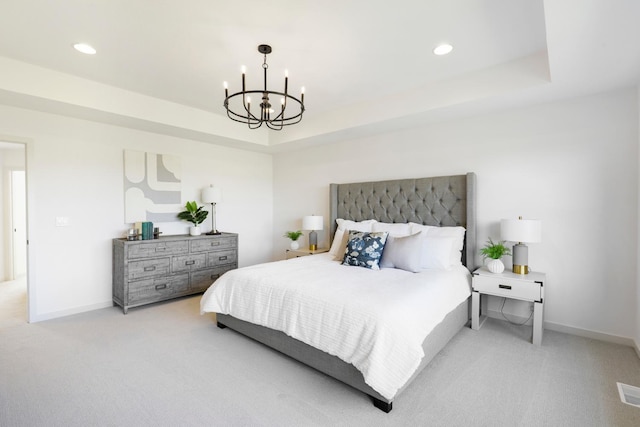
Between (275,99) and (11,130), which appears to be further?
(275,99)

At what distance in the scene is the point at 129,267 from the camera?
3.74 m

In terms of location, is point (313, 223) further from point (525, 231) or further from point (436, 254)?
point (525, 231)

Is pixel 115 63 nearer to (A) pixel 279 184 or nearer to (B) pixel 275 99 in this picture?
(B) pixel 275 99

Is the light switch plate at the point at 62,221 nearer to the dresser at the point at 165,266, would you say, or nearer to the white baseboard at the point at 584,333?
the dresser at the point at 165,266

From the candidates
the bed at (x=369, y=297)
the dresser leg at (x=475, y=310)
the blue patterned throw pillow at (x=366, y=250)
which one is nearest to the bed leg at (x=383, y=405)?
the bed at (x=369, y=297)

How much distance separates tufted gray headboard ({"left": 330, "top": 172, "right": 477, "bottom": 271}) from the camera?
350 centimetres

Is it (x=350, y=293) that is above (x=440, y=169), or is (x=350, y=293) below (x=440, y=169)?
below

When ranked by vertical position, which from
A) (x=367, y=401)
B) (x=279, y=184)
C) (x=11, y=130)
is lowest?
(x=367, y=401)

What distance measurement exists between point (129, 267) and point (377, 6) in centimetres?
379

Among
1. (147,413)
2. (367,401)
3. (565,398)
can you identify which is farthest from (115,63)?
(565,398)

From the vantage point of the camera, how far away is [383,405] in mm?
1951

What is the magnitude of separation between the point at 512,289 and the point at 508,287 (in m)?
0.04

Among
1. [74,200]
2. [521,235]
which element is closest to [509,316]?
[521,235]

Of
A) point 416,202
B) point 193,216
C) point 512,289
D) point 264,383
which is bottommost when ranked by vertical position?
point 264,383
